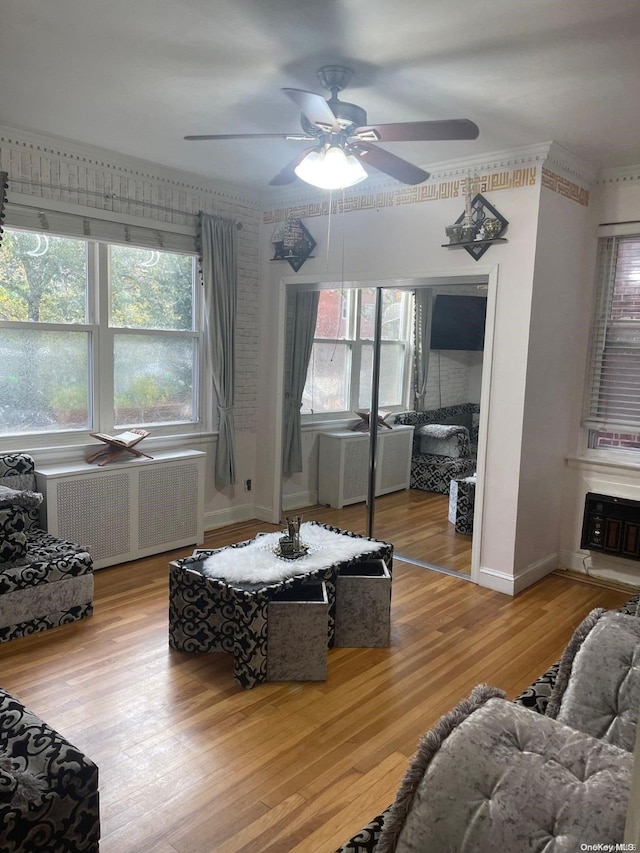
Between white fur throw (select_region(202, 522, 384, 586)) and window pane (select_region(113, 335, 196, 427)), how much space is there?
179 cm

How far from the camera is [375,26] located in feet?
7.82

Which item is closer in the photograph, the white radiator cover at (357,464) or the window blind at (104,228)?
the window blind at (104,228)

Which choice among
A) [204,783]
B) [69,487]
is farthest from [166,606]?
[204,783]

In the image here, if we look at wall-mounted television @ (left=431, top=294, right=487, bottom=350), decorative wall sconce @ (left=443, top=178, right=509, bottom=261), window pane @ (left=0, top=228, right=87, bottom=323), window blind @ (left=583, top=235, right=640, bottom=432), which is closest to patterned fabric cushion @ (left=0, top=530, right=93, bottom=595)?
window pane @ (left=0, top=228, right=87, bottom=323)

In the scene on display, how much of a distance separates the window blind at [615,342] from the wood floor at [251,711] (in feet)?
4.13

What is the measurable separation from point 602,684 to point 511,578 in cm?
245

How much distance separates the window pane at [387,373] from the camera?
4.58m

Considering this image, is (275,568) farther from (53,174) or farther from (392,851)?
(53,174)

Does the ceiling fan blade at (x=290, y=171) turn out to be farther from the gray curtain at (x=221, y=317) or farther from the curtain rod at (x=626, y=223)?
the curtain rod at (x=626, y=223)

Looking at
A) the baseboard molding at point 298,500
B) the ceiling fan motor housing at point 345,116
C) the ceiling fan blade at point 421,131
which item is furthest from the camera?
the baseboard molding at point 298,500

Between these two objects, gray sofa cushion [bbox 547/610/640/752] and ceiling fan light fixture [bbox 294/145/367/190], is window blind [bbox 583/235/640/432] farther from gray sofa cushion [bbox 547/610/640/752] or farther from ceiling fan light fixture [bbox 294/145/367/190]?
gray sofa cushion [bbox 547/610/640/752]

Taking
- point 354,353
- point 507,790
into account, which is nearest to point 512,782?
point 507,790

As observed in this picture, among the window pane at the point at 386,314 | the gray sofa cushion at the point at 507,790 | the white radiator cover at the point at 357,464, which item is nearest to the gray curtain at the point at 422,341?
the window pane at the point at 386,314

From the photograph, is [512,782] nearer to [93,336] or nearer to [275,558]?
[275,558]
